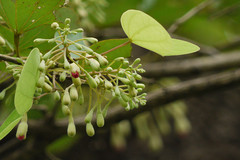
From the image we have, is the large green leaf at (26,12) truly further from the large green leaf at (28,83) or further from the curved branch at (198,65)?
the curved branch at (198,65)

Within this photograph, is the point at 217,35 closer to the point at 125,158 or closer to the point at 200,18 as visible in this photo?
the point at 200,18

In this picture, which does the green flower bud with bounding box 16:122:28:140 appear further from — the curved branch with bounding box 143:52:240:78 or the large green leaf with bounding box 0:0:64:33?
the curved branch with bounding box 143:52:240:78

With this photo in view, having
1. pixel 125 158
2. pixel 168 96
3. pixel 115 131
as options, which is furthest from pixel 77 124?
pixel 125 158

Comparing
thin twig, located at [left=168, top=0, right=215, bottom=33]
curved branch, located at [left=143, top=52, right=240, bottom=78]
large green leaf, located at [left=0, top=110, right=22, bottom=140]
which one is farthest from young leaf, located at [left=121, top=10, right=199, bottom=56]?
curved branch, located at [left=143, top=52, right=240, bottom=78]

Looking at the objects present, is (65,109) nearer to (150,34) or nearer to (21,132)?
(21,132)

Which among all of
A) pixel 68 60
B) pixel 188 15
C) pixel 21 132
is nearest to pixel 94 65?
pixel 68 60

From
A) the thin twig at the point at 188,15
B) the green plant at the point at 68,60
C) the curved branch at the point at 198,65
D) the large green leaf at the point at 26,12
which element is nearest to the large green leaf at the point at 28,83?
the green plant at the point at 68,60
